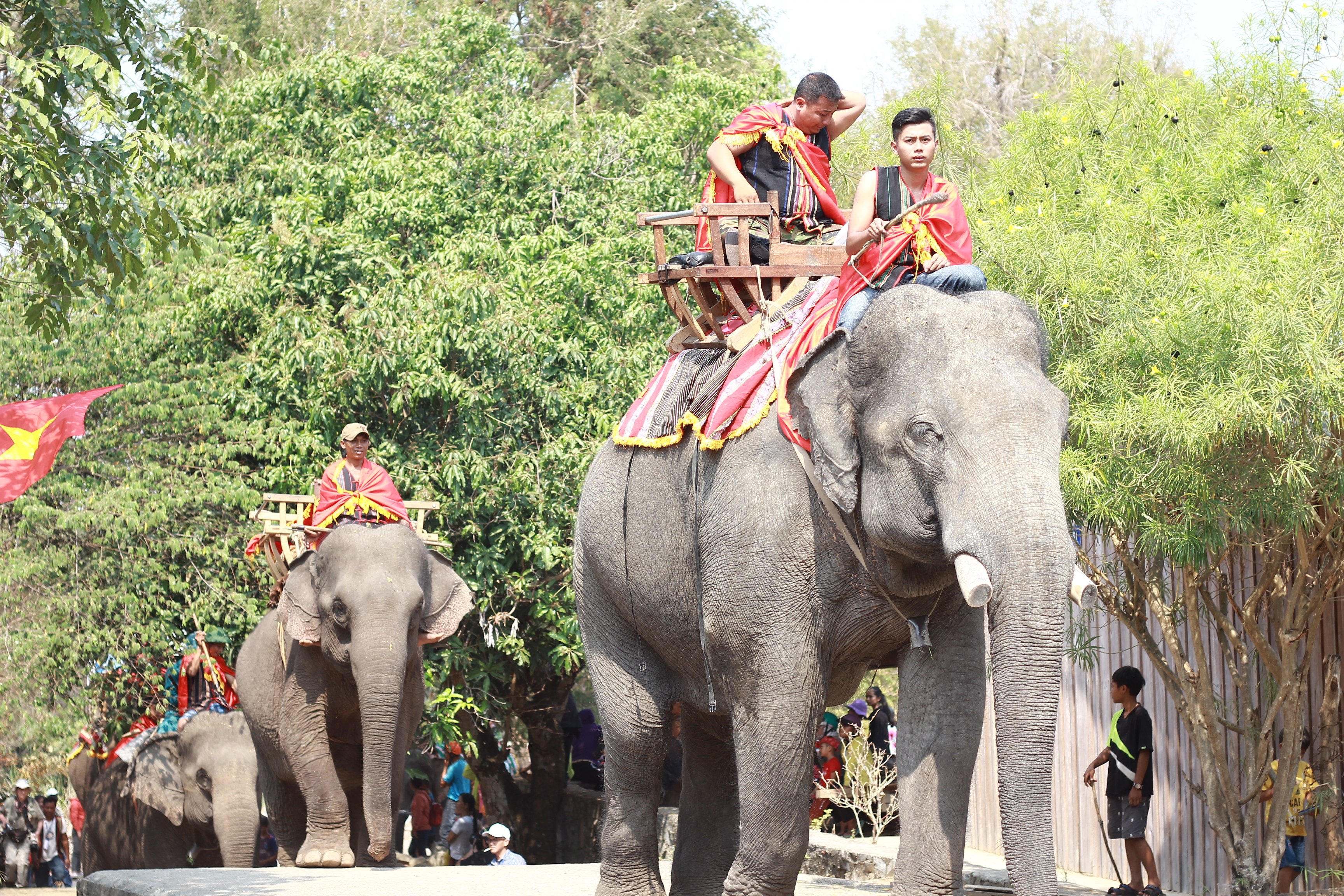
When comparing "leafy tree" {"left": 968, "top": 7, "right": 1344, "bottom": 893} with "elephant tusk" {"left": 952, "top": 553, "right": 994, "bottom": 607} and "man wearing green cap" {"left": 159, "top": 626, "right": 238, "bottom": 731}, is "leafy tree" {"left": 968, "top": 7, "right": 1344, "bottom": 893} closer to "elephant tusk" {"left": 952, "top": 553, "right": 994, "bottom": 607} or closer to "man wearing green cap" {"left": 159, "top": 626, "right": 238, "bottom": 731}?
"elephant tusk" {"left": 952, "top": 553, "right": 994, "bottom": 607}

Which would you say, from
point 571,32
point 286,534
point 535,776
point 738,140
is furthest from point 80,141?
point 571,32

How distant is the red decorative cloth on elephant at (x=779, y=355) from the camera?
15.2 ft

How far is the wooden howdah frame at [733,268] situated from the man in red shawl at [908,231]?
0.37 m

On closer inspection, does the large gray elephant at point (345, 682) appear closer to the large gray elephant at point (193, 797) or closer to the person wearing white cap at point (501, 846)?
the large gray elephant at point (193, 797)

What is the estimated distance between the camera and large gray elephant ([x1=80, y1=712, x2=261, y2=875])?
11.2m

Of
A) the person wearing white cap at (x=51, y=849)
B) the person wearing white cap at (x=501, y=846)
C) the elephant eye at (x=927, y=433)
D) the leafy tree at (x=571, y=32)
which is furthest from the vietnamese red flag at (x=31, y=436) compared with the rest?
the leafy tree at (x=571, y=32)

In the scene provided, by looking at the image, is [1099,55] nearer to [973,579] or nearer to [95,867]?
[95,867]

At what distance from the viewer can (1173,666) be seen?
36.5 ft

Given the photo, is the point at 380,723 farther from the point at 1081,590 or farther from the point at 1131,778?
the point at 1081,590

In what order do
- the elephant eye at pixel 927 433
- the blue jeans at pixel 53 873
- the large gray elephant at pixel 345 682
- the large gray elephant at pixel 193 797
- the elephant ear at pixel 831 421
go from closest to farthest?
the elephant eye at pixel 927 433, the elephant ear at pixel 831 421, the large gray elephant at pixel 345 682, the large gray elephant at pixel 193 797, the blue jeans at pixel 53 873

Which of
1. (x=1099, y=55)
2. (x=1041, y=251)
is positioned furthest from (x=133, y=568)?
(x=1099, y=55)

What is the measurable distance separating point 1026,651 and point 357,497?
23.0 ft

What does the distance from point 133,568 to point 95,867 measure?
11.3ft

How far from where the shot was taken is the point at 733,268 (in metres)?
5.32
